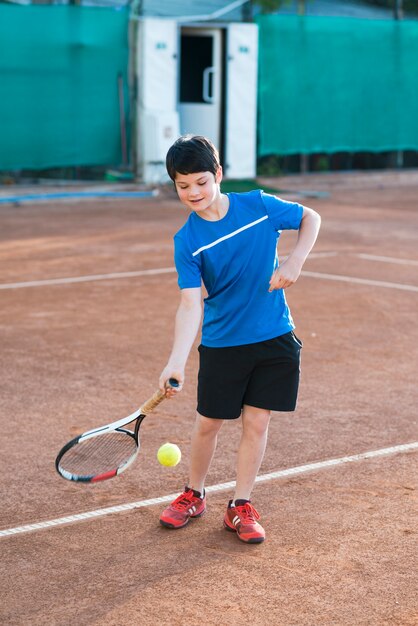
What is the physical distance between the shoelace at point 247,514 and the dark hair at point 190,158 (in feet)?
4.64

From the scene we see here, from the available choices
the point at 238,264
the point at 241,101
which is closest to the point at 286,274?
the point at 238,264

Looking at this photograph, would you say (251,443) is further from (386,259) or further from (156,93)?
(156,93)

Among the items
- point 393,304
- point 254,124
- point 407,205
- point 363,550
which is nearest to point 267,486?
point 363,550

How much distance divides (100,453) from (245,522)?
67cm

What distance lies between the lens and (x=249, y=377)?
182 inches

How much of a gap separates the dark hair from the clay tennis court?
1.54 meters

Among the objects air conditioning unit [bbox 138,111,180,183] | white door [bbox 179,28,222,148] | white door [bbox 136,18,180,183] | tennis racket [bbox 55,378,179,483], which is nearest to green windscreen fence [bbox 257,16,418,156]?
white door [bbox 179,28,222,148]

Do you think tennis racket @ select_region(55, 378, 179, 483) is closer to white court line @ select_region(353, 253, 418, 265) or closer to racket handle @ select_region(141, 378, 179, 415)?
racket handle @ select_region(141, 378, 179, 415)

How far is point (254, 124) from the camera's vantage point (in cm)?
1919

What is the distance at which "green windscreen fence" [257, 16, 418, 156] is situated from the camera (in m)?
19.3

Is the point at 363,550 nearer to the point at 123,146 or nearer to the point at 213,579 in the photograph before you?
the point at 213,579

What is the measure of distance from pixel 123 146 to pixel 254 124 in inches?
96.2

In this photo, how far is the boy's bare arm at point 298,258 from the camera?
4332 mm

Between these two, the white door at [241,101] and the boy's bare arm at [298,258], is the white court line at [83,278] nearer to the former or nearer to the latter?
the boy's bare arm at [298,258]
